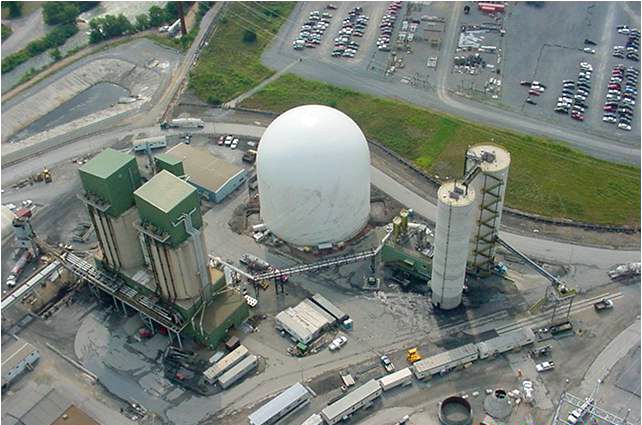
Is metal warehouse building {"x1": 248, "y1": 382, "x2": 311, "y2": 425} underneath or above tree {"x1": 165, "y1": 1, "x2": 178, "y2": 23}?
underneath

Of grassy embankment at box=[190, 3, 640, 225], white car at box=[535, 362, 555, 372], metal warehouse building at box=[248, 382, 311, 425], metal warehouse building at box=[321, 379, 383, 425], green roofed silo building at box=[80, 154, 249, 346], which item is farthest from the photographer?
grassy embankment at box=[190, 3, 640, 225]

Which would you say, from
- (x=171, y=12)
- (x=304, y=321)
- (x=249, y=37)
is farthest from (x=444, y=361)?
(x=171, y=12)

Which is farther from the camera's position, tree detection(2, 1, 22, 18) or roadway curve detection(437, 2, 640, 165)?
tree detection(2, 1, 22, 18)

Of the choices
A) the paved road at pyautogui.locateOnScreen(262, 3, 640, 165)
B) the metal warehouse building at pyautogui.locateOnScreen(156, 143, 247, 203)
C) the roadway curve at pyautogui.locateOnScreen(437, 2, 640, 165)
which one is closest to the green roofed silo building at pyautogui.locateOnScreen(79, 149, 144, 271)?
the metal warehouse building at pyautogui.locateOnScreen(156, 143, 247, 203)

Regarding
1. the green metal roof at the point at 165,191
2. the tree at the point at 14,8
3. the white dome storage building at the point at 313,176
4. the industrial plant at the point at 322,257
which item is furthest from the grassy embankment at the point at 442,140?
the tree at the point at 14,8

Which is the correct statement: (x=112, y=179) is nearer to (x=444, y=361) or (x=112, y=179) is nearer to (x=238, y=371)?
(x=238, y=371)

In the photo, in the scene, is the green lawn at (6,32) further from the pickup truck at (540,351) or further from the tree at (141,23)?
the pickup truck at (540,351)

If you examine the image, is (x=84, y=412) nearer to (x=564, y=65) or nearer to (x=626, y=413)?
(x=626, y=413)

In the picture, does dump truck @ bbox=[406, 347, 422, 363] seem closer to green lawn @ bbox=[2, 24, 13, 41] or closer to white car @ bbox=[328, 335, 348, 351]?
white car @ bbox=[328, 335, 348, 351]
